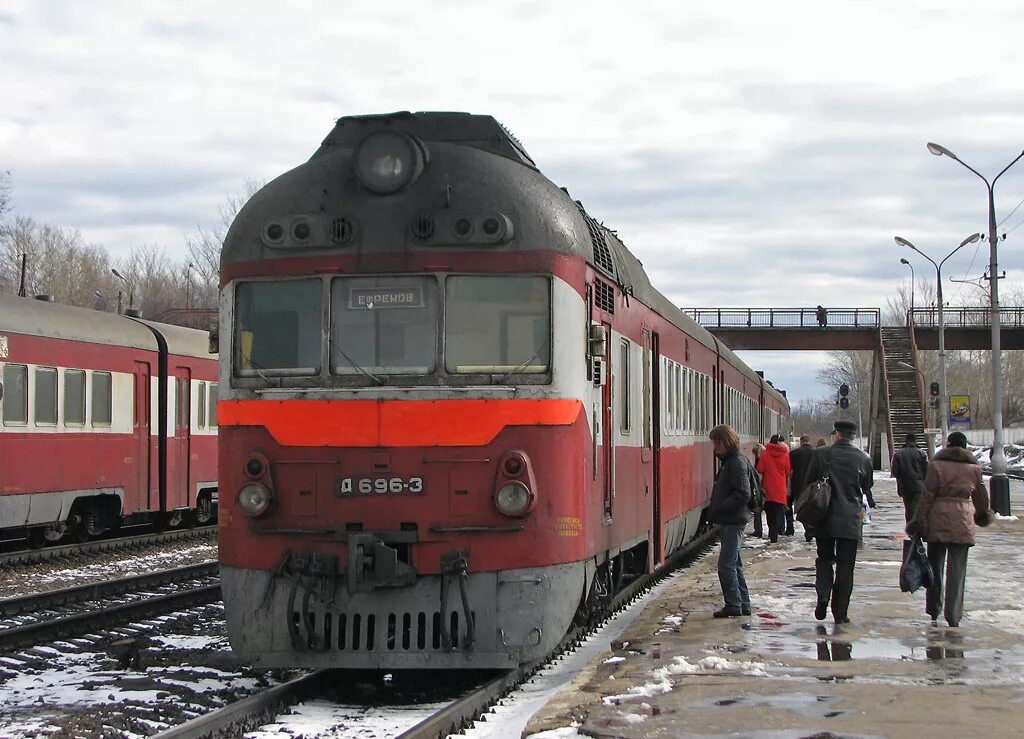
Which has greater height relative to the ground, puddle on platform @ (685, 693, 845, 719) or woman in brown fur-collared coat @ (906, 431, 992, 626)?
woman in brown fur-collared coat @ (906, 431, 992, 626)

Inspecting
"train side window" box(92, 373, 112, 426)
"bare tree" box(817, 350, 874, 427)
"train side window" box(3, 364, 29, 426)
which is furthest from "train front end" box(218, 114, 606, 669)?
"bare tree" box(817, 350, 874, 427)

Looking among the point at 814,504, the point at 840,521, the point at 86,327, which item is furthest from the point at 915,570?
the point at 86,327

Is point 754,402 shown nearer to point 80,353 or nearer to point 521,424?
point 80,353

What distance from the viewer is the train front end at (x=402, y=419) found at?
8281 millimetres

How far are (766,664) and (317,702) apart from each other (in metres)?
2.90

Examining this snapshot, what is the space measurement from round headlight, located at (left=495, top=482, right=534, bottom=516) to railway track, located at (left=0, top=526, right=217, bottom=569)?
10.3 metres

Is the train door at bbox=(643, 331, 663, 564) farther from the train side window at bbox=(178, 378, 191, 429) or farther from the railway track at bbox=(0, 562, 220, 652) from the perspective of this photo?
the train side window at bbox=(178, 378, 191, 429)

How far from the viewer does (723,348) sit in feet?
72.9

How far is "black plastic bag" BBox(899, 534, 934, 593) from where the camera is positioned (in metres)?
10.9

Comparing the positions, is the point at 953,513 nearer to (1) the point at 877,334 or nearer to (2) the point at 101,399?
(2) the point at 101,399

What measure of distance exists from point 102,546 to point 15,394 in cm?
331

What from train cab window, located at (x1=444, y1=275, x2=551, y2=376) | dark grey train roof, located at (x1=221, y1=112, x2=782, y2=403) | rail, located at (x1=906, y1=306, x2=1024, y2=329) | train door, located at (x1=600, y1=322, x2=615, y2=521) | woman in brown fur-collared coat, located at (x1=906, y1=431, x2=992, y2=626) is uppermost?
rail, located at (x1=906, y1=306, x2=1024, y2=329)

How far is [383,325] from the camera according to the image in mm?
8578

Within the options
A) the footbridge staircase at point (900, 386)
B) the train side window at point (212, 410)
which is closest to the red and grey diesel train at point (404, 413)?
the train side window at point (212, 410)
